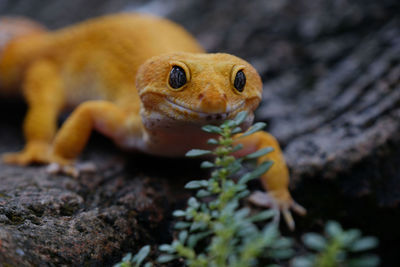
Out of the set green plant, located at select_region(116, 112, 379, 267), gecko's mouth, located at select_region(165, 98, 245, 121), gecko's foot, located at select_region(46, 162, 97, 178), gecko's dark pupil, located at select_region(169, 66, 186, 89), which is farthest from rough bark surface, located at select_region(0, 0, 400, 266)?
gecko's dark pupil, located at select_region(169, 66, 186, 89)

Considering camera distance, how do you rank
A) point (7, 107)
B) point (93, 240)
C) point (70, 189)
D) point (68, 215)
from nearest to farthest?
point (93, 240), point (68, 215), point (70, 189), point (7, 107)

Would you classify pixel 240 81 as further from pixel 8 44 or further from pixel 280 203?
pixel 8 44

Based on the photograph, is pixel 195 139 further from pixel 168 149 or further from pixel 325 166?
pixel 325 166

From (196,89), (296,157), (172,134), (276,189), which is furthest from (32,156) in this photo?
(296,157)

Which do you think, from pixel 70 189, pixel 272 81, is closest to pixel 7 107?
pixel 70 189

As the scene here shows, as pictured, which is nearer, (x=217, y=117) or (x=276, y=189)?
(x=217, y=117)
